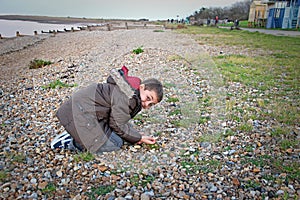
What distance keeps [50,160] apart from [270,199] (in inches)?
141

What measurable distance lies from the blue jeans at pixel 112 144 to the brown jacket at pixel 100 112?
Answer: 0.34 feet

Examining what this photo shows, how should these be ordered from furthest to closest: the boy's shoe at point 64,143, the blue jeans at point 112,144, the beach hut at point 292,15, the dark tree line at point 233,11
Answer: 1. the dark tree line at point 233,11
2. the beach hut at point 292,15
3. the boy's shoe at point 64,143
4. the blue jeans at point 112,144

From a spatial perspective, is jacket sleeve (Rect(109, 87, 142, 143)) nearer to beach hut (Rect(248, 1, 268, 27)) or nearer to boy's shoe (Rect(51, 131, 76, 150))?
boy's shoe (Rect(51, 131, 76, 150))

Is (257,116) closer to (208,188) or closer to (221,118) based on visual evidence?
(221,118)

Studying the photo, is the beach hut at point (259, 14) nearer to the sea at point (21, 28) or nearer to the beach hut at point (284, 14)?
the beach hut at point (284, 14)

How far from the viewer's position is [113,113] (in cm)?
405

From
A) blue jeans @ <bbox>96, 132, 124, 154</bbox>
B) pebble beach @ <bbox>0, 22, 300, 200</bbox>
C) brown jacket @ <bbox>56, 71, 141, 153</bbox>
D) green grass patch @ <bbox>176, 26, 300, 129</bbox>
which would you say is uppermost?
brown jacket @ <bbox>56, 71, 141, 153</bbox>

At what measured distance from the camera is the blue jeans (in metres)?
4.55

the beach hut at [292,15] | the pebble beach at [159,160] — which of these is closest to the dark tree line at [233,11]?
the beach hut at [292,15]

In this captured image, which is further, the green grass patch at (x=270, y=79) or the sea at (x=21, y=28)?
the sea at (x=21, y=28)

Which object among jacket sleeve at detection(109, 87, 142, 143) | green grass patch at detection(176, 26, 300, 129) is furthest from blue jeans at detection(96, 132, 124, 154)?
green grass patch at detection(176, 26, 300, 129)

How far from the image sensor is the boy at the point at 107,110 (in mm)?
3963

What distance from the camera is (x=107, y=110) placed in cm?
423

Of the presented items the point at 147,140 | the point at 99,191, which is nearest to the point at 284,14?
the point at 147,140
